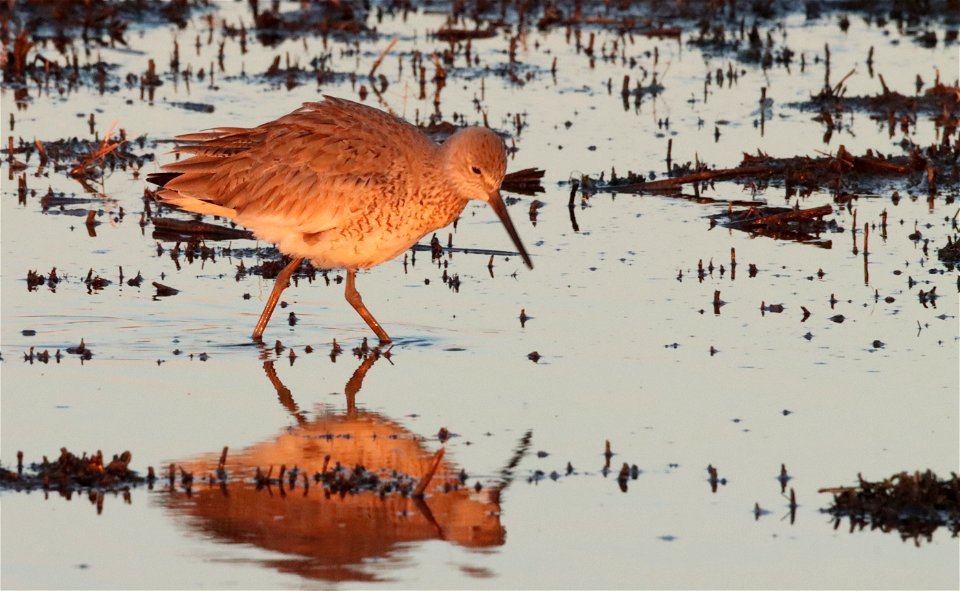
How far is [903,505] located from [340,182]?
3.67m

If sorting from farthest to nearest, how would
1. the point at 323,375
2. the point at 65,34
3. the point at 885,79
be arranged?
1. the point at 65,34
2. the point at 885,79
3. the point at 323,375

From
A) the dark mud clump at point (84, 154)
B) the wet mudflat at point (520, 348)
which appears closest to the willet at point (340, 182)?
the wet mudflat at point (520, 348)

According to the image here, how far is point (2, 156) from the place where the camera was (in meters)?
13.5

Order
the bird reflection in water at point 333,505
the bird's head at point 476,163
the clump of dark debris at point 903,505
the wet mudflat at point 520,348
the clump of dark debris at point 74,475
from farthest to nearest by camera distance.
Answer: the bird's head at point 476,163 → the clump of dark debris at point 74,475 → the clump of dark debris at point 903,505 → the wet mudflat at point 520,348 → the bird reflection in water at point 333,505

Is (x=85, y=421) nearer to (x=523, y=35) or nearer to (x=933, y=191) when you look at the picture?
(x=933, y=191)

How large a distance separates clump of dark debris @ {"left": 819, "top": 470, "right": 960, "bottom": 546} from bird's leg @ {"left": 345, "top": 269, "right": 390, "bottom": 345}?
3.21m

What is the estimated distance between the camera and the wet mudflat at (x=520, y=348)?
6.23m

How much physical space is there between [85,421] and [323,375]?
1.40 metres

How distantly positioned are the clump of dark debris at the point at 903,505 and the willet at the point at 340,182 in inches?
118

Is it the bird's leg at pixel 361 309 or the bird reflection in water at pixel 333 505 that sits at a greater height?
the bird's leg at pixel 361 309

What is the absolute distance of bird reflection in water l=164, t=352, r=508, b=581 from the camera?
611cm

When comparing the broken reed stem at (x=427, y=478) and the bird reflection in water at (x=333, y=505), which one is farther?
the broken reed stem at (x=427, y=478)

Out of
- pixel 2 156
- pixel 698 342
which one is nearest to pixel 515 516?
pixel 698 342

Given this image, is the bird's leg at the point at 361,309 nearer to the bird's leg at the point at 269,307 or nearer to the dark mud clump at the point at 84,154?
the bird's leg at the point at 269,307
